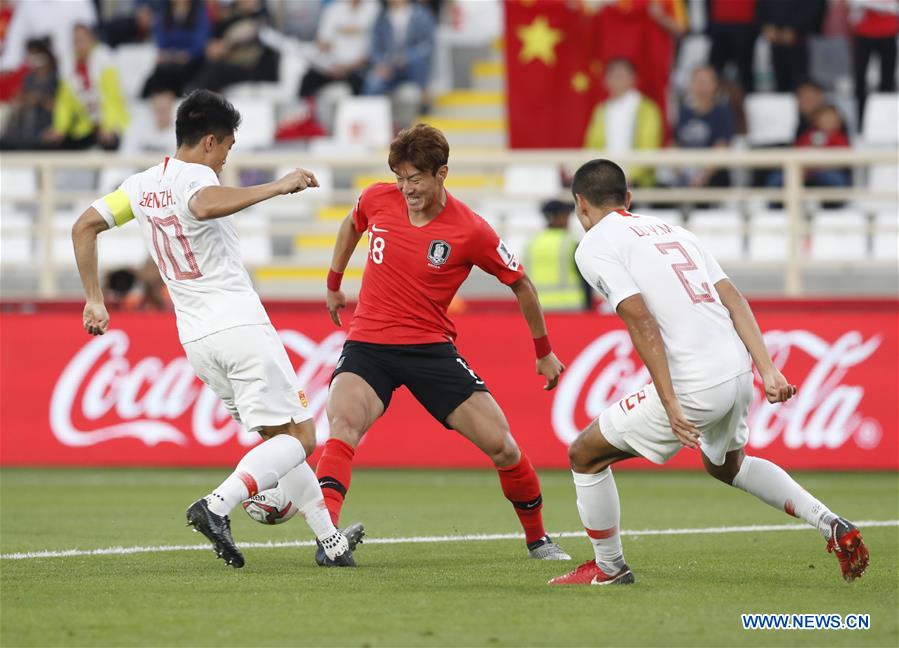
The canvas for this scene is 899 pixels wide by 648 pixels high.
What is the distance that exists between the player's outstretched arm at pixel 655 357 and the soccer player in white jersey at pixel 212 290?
1.76m

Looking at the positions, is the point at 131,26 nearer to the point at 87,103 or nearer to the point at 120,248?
the point at 87,103

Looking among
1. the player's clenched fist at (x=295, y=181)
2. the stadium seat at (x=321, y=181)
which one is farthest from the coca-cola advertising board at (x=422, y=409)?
the player's clenched fist at (x=295, y=181)

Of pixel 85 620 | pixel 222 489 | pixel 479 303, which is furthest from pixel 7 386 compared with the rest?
pixel 85 620

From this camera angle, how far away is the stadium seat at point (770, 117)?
19406 mm

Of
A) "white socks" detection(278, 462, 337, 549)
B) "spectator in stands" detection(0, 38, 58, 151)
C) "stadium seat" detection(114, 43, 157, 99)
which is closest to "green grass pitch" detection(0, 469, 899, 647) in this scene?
"white socks" detection(278, 462, 337, 549)

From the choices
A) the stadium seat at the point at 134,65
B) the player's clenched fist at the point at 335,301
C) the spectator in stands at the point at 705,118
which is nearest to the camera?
the player's clenched fist at the point at 335,301

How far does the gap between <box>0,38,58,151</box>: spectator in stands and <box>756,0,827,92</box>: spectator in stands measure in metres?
8.84

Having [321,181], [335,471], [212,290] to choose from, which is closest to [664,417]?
[335,471]

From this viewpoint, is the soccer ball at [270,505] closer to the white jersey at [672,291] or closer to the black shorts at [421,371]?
the black shorts at [421,371]

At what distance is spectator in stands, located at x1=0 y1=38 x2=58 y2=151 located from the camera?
20328 mm

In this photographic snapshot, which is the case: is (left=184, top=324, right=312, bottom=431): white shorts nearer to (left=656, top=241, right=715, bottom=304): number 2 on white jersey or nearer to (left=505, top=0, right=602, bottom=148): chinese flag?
(left=656, top=241, right=715, bottom=304): number 2 on white jersey

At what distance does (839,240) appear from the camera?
1739cm

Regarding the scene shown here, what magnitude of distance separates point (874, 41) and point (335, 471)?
1247 centimetres

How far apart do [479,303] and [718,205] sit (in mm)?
3977
